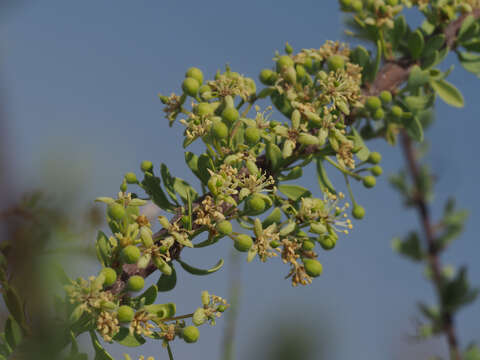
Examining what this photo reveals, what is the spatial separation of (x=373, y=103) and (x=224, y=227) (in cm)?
96

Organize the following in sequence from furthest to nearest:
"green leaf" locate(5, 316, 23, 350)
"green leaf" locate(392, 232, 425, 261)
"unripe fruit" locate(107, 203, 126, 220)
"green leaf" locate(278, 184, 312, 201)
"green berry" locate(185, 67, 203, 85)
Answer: "green leaf" locate(392, 232, 425, 261), "green berry" locate(185, 67, 203, 85), "green leaf" locate(278, 184, 312, 201), "unripe fruit" locate(107, 203, 126, 220), "green leaf" locate(5, 316, 23, 350)

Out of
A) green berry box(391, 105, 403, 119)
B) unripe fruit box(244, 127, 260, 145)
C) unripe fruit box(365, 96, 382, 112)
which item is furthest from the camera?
green berry box(391, 105, 403, 119)

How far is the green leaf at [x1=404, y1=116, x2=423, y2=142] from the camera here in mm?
2488

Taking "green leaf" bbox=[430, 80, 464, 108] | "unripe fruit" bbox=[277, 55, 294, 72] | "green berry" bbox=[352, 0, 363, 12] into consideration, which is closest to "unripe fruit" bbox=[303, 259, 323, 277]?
"unripe fruit" bbox=[277, 55, 294, 72]

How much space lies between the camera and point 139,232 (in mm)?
1762

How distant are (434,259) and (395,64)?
378cm

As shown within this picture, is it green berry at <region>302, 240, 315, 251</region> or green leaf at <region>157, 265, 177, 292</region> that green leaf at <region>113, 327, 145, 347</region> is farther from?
green berry at <region>302, 240, 315, 251</region>

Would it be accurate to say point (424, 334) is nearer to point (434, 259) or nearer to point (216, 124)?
point (434, 259)

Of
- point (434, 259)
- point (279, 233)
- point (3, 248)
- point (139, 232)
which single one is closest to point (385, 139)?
point (279, 233)

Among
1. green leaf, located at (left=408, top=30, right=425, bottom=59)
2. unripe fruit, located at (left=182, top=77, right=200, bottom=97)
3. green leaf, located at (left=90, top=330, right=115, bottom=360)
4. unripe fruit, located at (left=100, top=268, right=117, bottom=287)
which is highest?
green leaf, located at (left=408, top=30, right=425, bottom=59)

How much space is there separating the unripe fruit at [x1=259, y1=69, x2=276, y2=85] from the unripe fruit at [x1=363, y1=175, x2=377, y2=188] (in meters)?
0.58

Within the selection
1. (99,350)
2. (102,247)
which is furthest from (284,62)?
(99,350)

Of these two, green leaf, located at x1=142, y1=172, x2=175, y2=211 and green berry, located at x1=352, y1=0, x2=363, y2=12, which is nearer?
green leaf, located at x1=142, y1=172, x2=175, y2=211

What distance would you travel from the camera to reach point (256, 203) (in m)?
1.85
